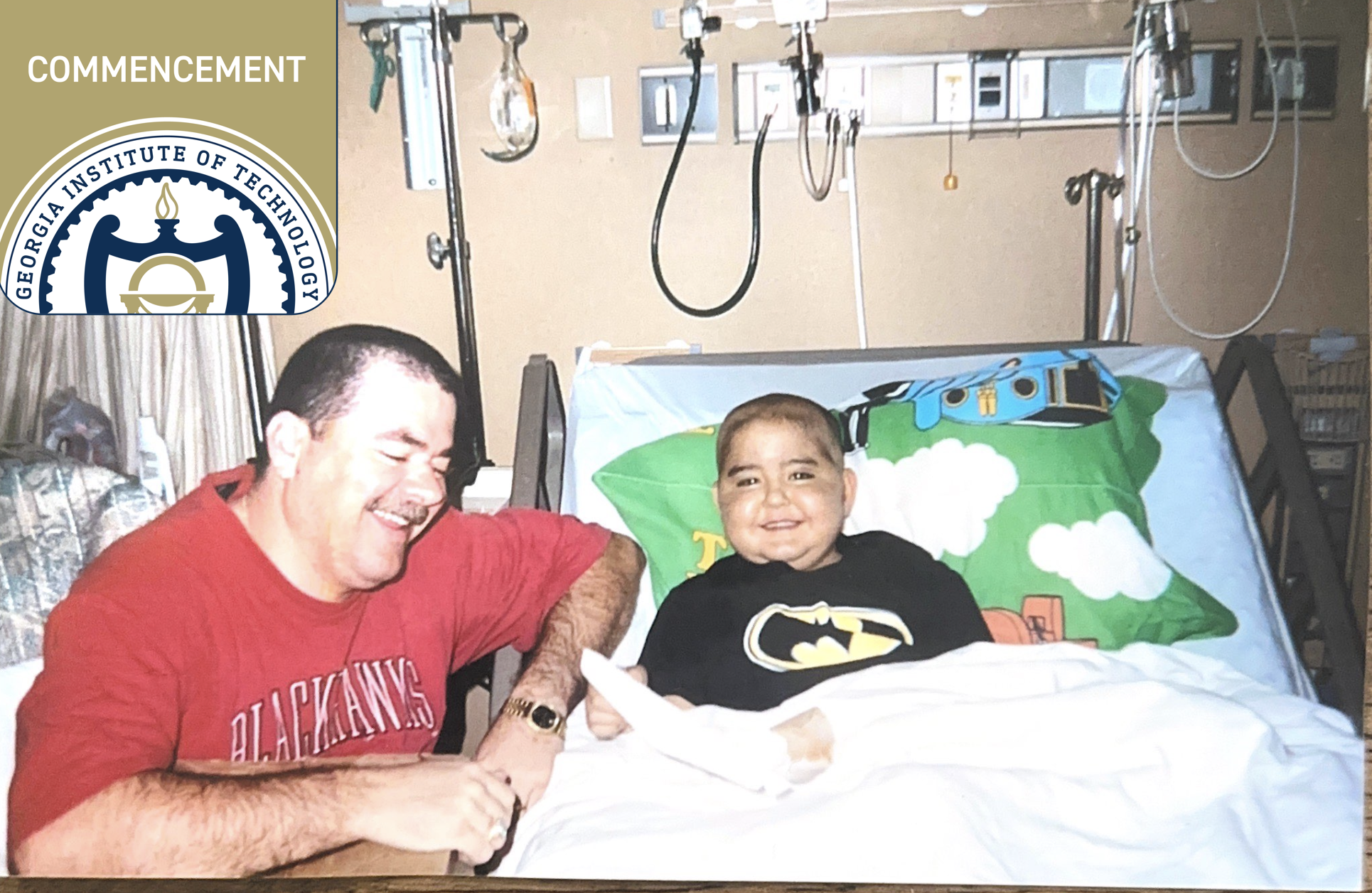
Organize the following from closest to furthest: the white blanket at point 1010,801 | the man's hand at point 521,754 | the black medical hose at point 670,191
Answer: the white blanket at point 1010,801
the man's hand at point 521,754
the black medical hose at point 670,191

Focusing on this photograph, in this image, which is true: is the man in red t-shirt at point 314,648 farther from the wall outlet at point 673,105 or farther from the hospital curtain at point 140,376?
the wall outlet at point 673,105

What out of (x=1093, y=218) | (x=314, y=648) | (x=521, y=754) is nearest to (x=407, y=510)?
(x=314, y=648)

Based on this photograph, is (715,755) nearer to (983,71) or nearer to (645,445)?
(645,445)

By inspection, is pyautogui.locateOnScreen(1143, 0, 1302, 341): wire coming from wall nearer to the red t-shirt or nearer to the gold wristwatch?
the red t-shirt

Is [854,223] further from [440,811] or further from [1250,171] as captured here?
[440,811]

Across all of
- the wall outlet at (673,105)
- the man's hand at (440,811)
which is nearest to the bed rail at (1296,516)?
the wall outlet at (673,105)

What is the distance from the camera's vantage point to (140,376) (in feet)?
4.05

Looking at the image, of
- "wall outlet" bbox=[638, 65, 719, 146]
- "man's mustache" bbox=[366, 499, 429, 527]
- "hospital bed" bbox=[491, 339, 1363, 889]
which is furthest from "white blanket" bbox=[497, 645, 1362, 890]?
"wall outlet" bbox=[638, 65, 719, 146]

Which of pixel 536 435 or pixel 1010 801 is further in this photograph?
pixel 536 435

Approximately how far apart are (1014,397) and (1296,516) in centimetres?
38

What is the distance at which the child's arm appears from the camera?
1155 mm

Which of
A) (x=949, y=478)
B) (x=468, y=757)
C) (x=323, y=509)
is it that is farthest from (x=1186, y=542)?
(x=323, y=509)

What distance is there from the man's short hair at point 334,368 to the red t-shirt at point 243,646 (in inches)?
3.8

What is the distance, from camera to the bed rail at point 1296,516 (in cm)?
119
